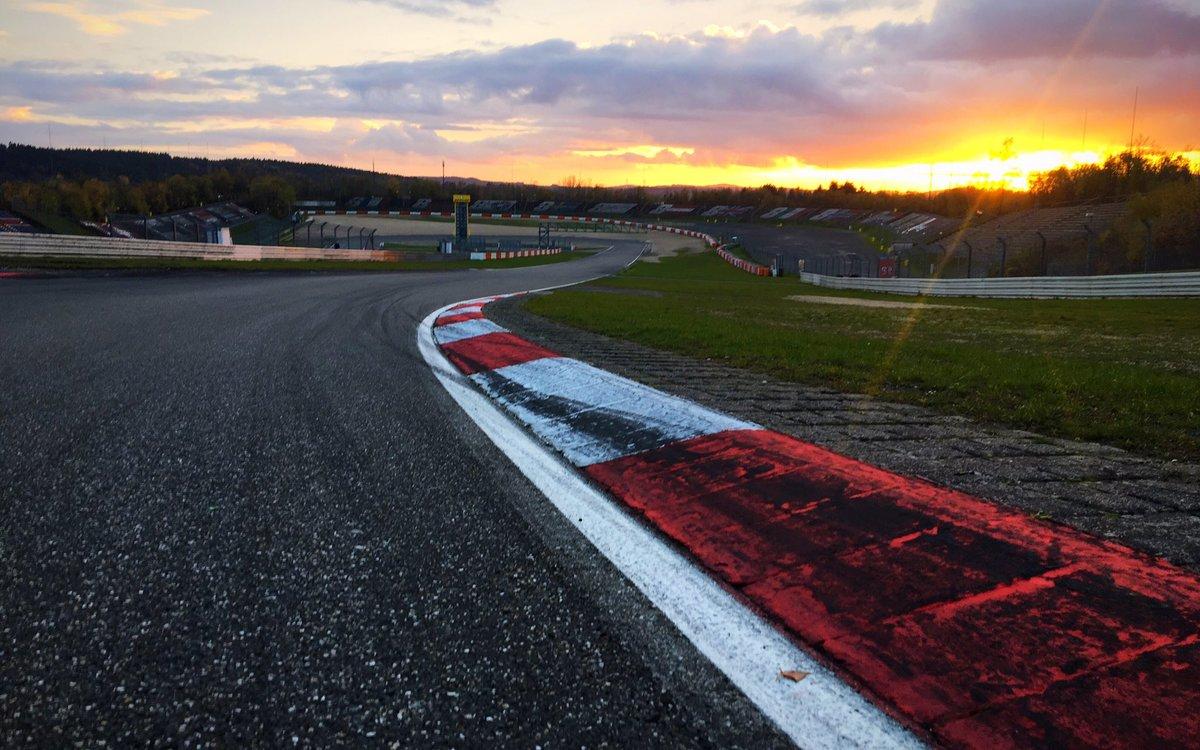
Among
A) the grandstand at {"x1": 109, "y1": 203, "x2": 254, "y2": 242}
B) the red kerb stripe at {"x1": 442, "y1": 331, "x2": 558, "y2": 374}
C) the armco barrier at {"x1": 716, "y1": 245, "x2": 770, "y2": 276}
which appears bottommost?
the red kerb stripe at {"x1": 442, "y1": 331, "x2": 558, "y2": 374}

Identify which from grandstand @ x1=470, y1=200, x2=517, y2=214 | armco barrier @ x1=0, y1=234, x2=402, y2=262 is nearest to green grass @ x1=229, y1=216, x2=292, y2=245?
armco barrier @ x1=0, y1=234, x2=402, y2=262

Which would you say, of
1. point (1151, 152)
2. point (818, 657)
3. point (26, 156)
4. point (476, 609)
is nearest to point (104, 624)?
point (476, 609)

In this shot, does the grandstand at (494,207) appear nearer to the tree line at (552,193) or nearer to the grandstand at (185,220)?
the tree line at (552,193)

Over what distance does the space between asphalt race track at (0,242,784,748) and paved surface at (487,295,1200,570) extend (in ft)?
5.97

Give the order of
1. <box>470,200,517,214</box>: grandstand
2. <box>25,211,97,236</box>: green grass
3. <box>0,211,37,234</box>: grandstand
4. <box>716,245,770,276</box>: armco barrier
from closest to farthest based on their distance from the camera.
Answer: <box>716,245,770,276</box>: armco barrier
<box>0,211,37,234</box>: grandstand
<box>25,211,97,236</box>: green grass
<box>470,200,517,214</box>: grandstand

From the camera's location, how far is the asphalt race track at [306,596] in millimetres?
1732

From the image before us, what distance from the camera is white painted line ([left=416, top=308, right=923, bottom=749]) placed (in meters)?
1.72

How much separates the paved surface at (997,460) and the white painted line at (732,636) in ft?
4.81

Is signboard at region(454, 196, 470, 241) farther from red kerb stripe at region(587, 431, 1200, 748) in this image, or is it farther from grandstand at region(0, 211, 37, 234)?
red kerb stripe at region(587, 431, 1200, 748)

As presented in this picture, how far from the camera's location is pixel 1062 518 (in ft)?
9.75

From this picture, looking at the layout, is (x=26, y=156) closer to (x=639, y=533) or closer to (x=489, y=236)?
(x=489, y=236)

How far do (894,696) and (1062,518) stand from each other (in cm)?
160

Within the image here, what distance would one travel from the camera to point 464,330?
32.8ft

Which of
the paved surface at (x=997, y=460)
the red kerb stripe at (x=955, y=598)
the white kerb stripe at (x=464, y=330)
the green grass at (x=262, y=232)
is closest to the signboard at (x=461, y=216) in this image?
the green grass at (x=262, y=232)
